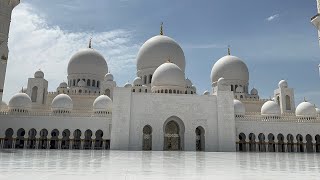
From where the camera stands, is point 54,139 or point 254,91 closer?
point 54,139

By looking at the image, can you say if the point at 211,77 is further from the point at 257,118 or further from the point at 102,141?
the point at 102,141

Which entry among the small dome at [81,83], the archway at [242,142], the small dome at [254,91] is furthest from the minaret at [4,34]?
the small dome at [254,91]

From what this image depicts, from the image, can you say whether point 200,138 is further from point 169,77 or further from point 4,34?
point 4,34

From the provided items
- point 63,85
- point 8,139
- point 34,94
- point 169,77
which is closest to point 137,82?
point 169,77

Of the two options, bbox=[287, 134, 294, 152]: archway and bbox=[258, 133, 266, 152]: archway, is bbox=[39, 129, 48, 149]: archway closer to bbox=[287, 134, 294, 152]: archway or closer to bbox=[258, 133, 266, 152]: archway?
bbox=[258, 133, 266, 152]: archway

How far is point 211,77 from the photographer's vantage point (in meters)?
33.0

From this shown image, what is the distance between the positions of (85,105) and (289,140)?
18103 millimetres

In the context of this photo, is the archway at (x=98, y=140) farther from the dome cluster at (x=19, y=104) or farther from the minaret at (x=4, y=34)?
the minaret at (x=4, y=34)

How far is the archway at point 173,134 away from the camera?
21.4 metres

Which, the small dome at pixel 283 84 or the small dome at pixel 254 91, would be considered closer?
the small dome at pixel 283 84

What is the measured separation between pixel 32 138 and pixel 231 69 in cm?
2017

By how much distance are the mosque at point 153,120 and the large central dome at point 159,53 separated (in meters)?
0.10

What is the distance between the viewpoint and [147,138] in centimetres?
2136

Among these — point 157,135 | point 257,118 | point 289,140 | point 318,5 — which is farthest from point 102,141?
point 318,5
